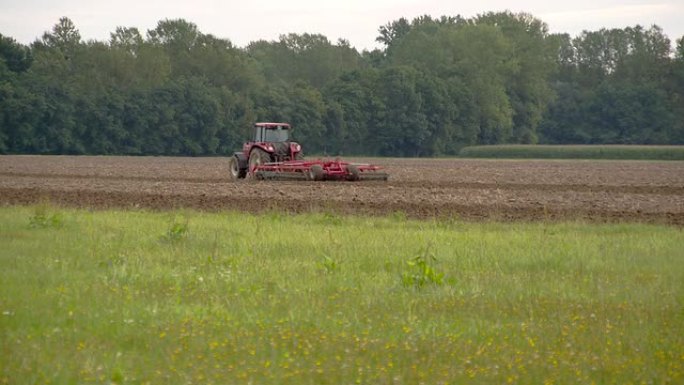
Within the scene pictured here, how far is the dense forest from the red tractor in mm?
47035

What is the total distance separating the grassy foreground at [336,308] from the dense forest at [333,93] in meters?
70.7

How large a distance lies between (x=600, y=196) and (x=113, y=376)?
79.9ft

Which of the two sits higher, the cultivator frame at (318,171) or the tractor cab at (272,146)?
the tractor cab at (272,146)

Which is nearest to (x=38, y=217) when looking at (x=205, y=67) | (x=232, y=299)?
(x=232, y=299)

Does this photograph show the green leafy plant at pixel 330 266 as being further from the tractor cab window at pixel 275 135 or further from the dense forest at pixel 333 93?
the dense forest at pixel 333 93

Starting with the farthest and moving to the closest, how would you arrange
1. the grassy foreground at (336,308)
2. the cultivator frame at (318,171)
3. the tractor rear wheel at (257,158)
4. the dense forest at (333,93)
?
the dense forest at (333,93) < the tractor rear wheel at (257,158) < the cultivator frame at (318,171) < the grassy foreground at (336,308)

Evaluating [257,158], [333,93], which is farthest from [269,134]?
[333,93]

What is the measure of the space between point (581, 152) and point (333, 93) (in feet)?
83.5

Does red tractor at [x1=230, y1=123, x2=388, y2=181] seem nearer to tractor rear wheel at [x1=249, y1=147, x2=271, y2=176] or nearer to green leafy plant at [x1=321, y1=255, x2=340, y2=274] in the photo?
tractor rear wheel at [x1=249, y1=147, x2=271, y2=176]

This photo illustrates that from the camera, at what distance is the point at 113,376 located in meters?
8.50

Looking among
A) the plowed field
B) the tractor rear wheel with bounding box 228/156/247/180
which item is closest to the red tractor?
the tractor rear wheel with bounding box 228/156/247/180

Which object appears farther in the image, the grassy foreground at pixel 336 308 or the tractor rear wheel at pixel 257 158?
the tractor rear wheel at pixel 257 158

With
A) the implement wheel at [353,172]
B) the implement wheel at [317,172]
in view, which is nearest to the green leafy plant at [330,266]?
the implement wheel at [317,172]

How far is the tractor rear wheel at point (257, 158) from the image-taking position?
39.7m
